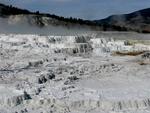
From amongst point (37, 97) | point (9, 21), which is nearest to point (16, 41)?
point (37, 97)

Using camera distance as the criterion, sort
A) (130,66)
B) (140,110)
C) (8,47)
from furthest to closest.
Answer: (8,47) → (130,66) → (140,110)

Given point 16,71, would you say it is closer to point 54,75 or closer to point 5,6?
point 54,75

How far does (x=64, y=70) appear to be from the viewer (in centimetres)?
2398

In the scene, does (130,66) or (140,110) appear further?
(130,66)

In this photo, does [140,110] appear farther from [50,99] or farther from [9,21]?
[9,21]

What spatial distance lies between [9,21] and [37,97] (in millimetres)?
45131

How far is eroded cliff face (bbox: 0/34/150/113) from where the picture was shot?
1700 centimetres

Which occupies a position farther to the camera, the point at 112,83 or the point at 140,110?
the point at 112,83

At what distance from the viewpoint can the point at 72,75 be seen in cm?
→ 2258

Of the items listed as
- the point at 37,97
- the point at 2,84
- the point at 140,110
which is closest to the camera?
the point at 140,110

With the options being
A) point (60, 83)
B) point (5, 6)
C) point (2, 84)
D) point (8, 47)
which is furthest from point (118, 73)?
point (5, 6)

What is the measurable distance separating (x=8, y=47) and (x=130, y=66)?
1035 cm

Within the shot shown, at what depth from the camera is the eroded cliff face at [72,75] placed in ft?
55.8

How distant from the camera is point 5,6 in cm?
7238
